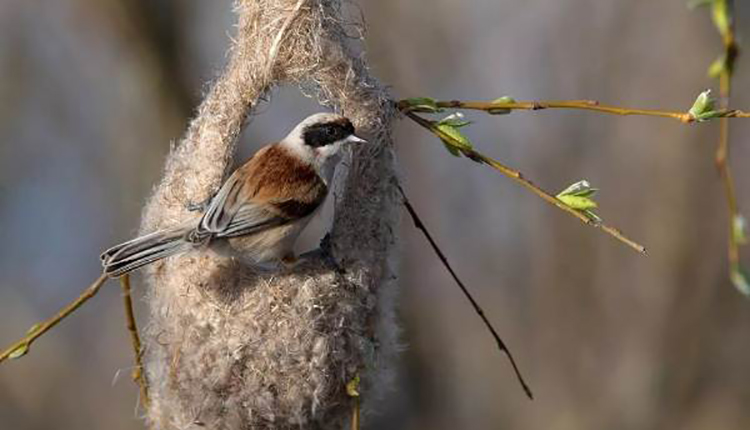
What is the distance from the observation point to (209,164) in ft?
9.25

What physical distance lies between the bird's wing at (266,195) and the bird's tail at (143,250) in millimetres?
80

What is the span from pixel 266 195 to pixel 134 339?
520mm

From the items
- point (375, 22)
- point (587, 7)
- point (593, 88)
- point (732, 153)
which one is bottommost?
point (732, 153)

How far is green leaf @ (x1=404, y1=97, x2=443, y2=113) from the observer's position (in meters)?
2.41

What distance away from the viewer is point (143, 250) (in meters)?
2.64

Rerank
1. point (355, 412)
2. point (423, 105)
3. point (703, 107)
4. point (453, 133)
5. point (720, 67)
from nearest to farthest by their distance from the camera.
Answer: point (720, 67) → point (703, 107) → point (453, 133) → point (423, 105) → point (355, 412)

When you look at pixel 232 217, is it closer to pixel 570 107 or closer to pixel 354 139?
pixel 354 139

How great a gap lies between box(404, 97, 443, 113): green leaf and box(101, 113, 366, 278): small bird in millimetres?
200

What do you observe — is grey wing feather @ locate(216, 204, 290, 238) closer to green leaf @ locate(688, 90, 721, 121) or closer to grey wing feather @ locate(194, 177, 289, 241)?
grey wing feather @ locate(194, 177, 289, 241)

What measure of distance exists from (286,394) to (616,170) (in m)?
5.05

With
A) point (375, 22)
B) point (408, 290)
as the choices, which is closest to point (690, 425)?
point (408, 290)

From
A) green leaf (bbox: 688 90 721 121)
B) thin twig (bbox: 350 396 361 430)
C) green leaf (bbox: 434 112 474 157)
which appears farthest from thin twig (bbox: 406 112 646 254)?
thin twig (bbox: 350 396 361 430)

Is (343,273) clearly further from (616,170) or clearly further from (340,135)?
(616,170)

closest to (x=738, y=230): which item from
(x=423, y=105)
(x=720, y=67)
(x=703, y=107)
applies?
(x=720, y=67)
